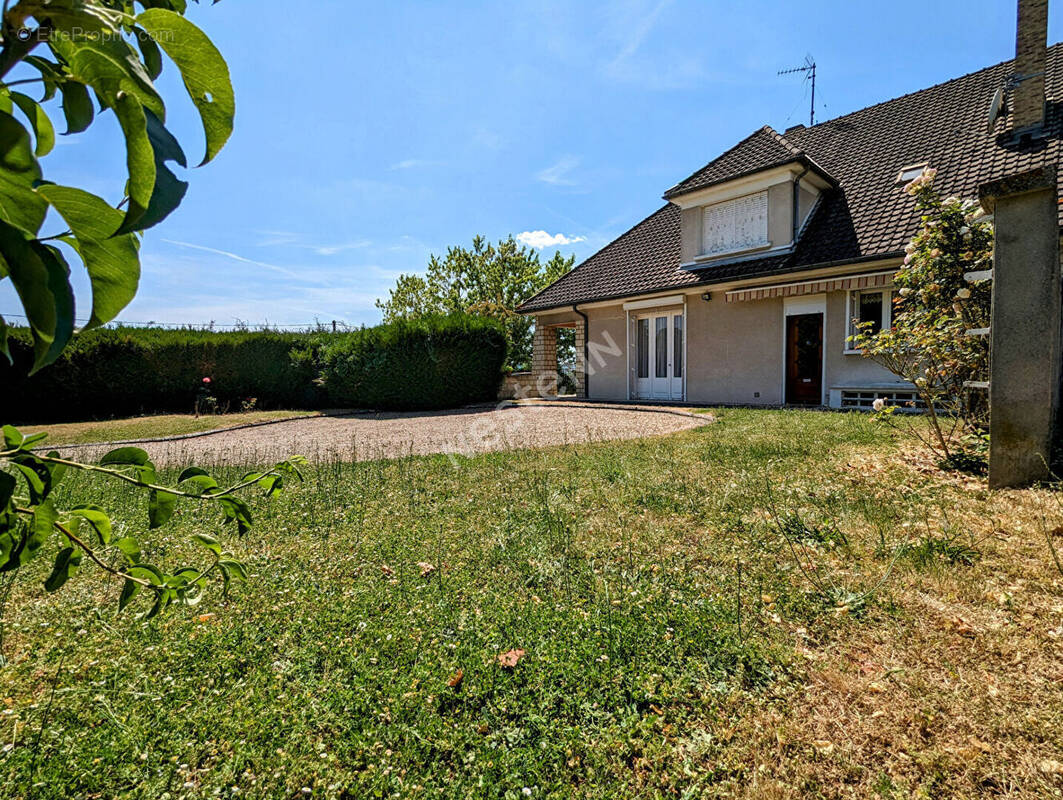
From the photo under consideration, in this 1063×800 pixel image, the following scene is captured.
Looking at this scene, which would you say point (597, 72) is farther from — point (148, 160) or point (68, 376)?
point (68, 376)

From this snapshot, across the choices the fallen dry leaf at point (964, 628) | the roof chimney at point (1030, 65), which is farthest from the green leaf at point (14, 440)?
the roof chimney at point (1030, 65)

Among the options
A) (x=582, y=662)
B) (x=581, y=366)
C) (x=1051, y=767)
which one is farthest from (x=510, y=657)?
(x=581, y=366)

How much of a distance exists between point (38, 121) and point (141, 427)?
52.0ft

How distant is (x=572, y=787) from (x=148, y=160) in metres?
2.24

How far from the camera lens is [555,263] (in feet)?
128

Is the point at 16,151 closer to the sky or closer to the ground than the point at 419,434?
closer to the sky

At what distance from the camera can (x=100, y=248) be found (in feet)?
1.84

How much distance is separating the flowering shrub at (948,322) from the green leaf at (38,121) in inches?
257

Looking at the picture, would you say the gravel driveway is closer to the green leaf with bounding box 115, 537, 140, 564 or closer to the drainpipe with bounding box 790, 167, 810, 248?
the drainpipe with bounding box 790, 167, 810, 248

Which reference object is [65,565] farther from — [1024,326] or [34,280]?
[1024,326]

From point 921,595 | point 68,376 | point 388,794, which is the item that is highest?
point 68,376

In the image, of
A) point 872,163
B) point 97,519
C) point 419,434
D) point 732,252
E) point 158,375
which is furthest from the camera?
point 158,375

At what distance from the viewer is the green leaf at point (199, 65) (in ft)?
1.89

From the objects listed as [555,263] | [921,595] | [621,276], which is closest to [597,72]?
[621,276]
